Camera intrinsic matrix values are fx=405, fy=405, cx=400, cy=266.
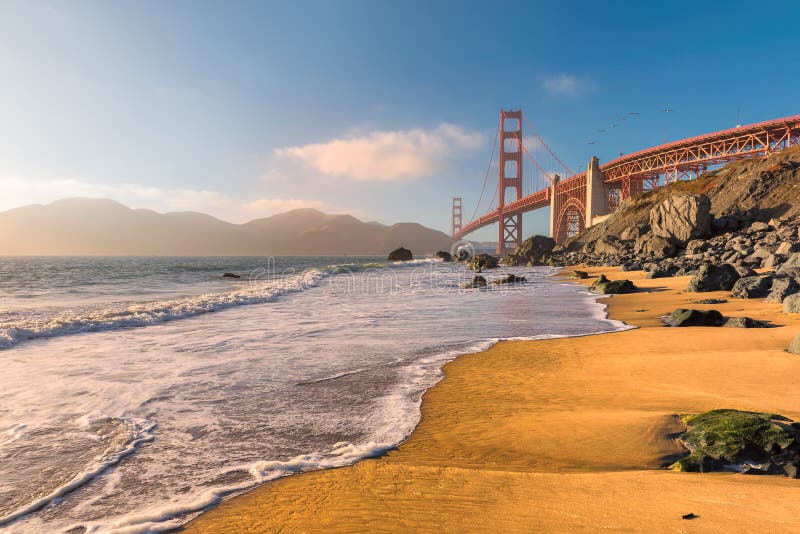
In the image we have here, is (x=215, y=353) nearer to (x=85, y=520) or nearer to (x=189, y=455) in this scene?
(x=189, y=455)

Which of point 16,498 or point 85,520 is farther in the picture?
point 16,498

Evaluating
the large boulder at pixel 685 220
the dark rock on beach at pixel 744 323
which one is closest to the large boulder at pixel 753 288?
the dark rock on beach at pixel 744 323

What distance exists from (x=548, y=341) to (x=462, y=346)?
72.0 inches

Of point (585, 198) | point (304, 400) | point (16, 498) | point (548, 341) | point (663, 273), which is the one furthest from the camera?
point (585, 198)

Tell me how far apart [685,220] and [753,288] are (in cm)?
2209

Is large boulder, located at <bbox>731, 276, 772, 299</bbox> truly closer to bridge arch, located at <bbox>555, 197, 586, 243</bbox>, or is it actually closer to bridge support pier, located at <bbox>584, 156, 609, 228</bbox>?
bridge support pier, located at <bbox>584, 156, 609, 228</bbox>

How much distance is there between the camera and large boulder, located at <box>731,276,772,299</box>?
39.2ft

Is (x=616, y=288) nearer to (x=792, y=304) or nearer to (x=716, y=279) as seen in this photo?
(x=716, y=279)

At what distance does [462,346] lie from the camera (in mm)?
8031

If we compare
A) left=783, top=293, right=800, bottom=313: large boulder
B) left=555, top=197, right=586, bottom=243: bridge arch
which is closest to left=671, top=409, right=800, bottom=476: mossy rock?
left=783, top=293, right=800, bottom=313: large boulder

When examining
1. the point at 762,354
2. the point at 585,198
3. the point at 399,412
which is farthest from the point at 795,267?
the point at 585,198

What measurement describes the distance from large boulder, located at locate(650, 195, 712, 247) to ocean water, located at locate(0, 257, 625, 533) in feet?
82.0

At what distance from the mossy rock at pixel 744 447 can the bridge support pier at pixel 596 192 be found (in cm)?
6024

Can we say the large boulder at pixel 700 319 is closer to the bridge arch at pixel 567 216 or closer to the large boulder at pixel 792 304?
the large boulder at pixel 792 304
